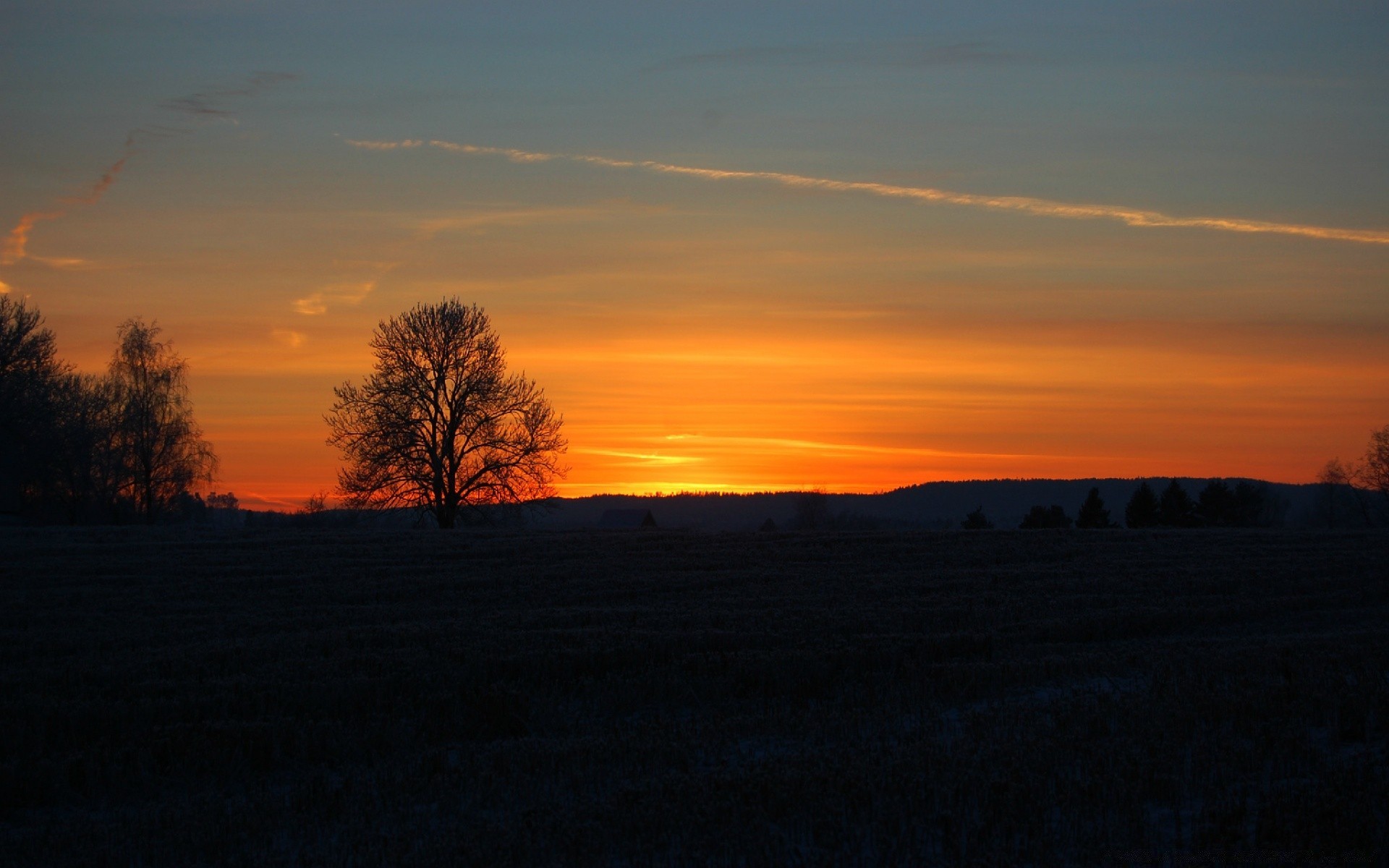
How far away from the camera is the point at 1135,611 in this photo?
54.0ft

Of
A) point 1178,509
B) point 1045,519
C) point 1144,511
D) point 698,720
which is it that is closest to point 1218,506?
point 1178,509

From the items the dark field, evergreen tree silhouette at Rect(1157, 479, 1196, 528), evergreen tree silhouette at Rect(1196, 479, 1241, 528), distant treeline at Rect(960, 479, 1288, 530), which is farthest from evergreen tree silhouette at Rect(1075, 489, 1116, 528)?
the dark field

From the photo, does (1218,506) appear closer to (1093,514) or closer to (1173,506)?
(1173,506)

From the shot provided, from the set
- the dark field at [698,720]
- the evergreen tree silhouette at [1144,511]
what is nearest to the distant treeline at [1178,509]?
the evergreen tree silhouette at [1144,511]

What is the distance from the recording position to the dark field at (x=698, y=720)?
729 cm

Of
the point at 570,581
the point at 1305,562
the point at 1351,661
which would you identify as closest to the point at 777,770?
the point at 1351,661

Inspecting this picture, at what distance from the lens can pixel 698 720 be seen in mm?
11141

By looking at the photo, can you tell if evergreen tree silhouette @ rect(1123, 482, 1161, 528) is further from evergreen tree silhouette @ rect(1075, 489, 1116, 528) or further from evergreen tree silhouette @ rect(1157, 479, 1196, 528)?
evergreen tree silhouette @ rect(1075, 489, 1116, 528)

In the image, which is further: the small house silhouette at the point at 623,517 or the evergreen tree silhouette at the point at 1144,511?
the small house silhouette at the point at 623,517

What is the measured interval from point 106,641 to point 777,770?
1062 centimetres

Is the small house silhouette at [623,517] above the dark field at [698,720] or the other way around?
above

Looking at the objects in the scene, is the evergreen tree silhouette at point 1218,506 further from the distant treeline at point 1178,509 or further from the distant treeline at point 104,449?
the distant treeline at point 104,449

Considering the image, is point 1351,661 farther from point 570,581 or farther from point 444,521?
point 444,521

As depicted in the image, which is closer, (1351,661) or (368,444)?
(1351,661)
